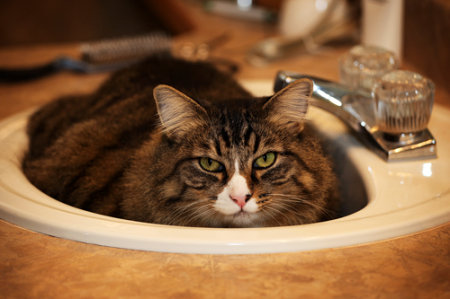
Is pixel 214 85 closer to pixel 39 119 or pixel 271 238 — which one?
pixel 39 119

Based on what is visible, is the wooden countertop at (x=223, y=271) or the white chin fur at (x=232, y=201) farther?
the white chin fur at (x=232, y=201)

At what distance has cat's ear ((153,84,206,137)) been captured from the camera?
1.23m

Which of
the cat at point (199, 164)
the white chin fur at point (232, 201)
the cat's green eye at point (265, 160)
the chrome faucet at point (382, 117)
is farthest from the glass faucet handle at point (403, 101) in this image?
the white chin fur at point (232, 201)

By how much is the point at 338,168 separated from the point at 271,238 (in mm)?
642

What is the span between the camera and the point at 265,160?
123cm

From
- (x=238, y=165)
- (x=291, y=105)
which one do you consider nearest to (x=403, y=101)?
(x=291, y=105)

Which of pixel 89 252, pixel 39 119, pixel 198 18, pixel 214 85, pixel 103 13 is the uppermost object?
pixel 89 252

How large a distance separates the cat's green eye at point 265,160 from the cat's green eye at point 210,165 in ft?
0.26

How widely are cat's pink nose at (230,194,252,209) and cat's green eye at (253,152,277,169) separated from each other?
0.09 m

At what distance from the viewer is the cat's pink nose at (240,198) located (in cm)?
114

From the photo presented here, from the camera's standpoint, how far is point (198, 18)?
293 cm

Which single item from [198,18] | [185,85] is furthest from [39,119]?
[198,18]

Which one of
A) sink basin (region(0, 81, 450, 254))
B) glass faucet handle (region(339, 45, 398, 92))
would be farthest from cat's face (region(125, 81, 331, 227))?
glass faucet handle (region(339, 45, 398, 92))

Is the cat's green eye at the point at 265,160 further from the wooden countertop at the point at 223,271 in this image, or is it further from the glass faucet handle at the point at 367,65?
the glass faucet handle at the point at 367,65
